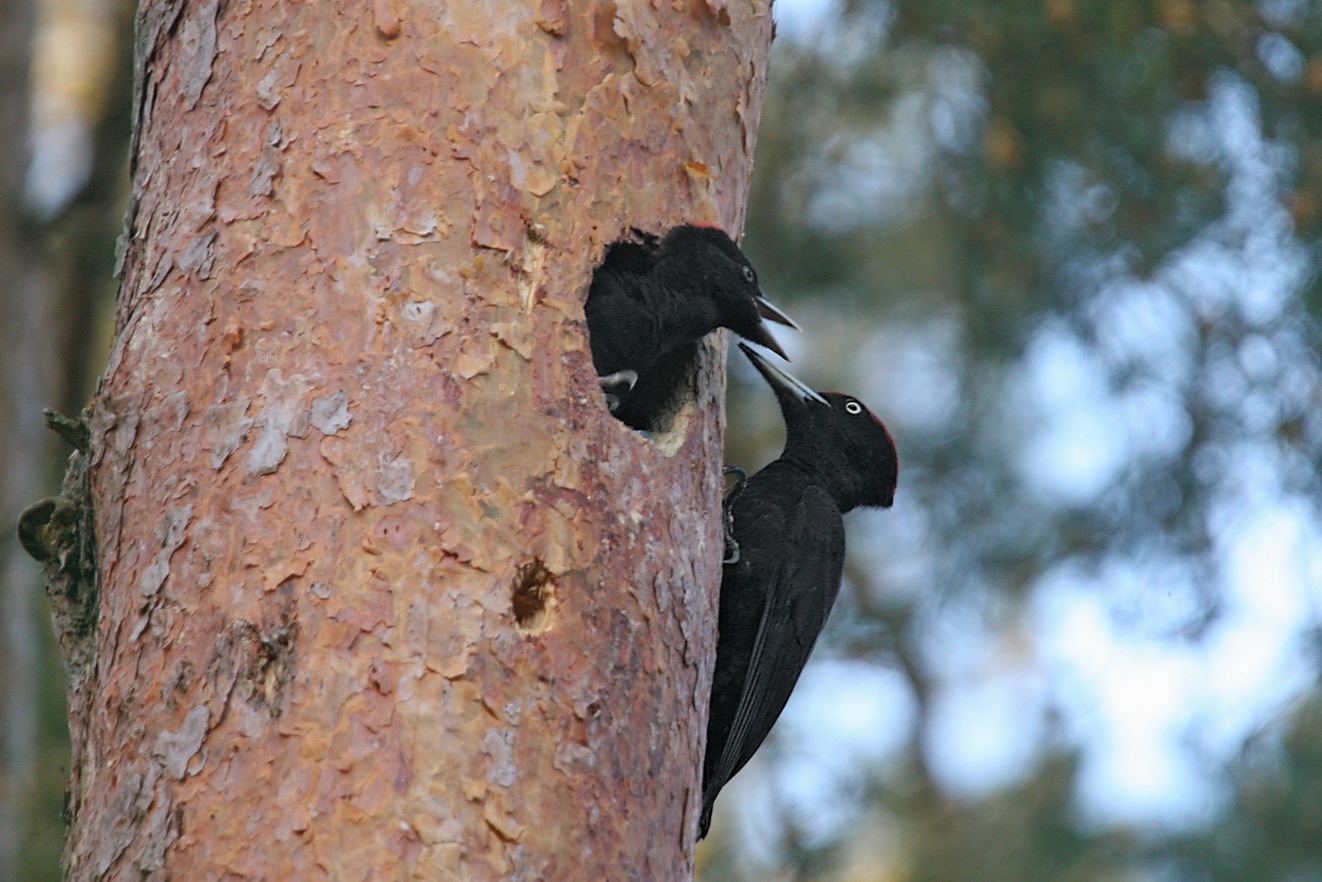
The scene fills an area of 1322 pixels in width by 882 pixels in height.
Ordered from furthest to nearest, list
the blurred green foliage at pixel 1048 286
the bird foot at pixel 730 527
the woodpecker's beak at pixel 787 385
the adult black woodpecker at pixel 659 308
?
the blurred green foliage at pixel 1048 286 < the woodpecker's beak at pixel 787 385 < the bird foot at pixel 730 527 < the adult black woodpecker at pixel 659 308

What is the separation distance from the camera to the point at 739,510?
3.63 meters

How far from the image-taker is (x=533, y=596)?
7.38 feet

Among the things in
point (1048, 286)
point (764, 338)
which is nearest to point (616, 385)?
point (764, 338)

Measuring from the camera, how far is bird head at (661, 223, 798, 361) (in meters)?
2.82

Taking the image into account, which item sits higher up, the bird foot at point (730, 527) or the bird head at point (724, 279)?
the bird head at point (724, 279)

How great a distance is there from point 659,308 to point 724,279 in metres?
0.18

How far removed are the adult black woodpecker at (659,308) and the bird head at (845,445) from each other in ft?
2.48

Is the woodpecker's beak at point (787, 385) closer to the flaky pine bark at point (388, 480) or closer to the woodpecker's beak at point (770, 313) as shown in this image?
the woodpecker's beak at point (770, 313)

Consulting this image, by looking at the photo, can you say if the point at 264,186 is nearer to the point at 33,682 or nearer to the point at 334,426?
the point at 334,426

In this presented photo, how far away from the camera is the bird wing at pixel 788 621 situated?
124 inches

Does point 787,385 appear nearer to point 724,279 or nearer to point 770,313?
point 770,313

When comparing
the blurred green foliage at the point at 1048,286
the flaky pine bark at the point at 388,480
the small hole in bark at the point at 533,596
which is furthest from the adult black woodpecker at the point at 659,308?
the blurred green foliage at the point at 1048,286

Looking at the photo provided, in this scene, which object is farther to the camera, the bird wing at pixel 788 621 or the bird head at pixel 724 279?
the bird wing at pixel 788 621

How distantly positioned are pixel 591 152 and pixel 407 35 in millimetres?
390
